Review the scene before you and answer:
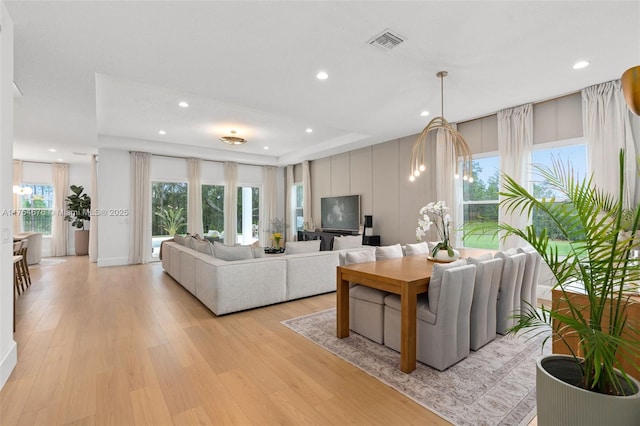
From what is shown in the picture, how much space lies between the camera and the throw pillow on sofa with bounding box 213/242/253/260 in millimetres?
4035

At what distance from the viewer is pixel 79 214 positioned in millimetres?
8992

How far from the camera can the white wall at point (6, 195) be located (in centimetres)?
233

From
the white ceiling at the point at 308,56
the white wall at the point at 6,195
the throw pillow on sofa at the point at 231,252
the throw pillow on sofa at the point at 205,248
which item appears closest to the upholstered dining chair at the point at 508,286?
the white ceiling at the point at 308,56

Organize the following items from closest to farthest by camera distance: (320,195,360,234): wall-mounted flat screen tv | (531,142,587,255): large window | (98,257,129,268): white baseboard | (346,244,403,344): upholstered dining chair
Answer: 1. (346,244,403,344): upholstered dining chair
2. (531,142,587,255): large window
3. (98,257,129,268): white baseboard
4. (320,195,360,234): wall-mounted flat screen tv

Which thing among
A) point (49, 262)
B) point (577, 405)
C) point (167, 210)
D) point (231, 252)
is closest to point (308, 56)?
point (231, 252)

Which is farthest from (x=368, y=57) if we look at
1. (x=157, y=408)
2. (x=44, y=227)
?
(x=44, y=227)

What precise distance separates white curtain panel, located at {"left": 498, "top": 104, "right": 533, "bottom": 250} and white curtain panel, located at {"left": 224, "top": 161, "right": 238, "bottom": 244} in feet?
22.6

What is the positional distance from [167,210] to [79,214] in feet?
10.2

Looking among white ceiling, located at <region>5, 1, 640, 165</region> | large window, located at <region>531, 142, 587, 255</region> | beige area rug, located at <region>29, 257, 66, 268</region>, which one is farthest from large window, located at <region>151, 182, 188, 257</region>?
large window, located at <region>531, 142, 587, 255</region>

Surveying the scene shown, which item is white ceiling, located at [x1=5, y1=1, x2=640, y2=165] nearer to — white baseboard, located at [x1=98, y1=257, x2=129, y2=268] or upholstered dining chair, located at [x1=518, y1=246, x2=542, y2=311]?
upholstered dining chair, located at [x1=518, y1=246, x2=542, y2=311]

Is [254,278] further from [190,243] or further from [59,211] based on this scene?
[59,211]

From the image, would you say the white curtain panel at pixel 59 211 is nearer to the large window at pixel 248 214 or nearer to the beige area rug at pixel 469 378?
the large window at pixel 248 214

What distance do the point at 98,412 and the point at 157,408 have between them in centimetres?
37

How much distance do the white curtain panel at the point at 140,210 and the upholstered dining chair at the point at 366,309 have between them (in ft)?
21.1
